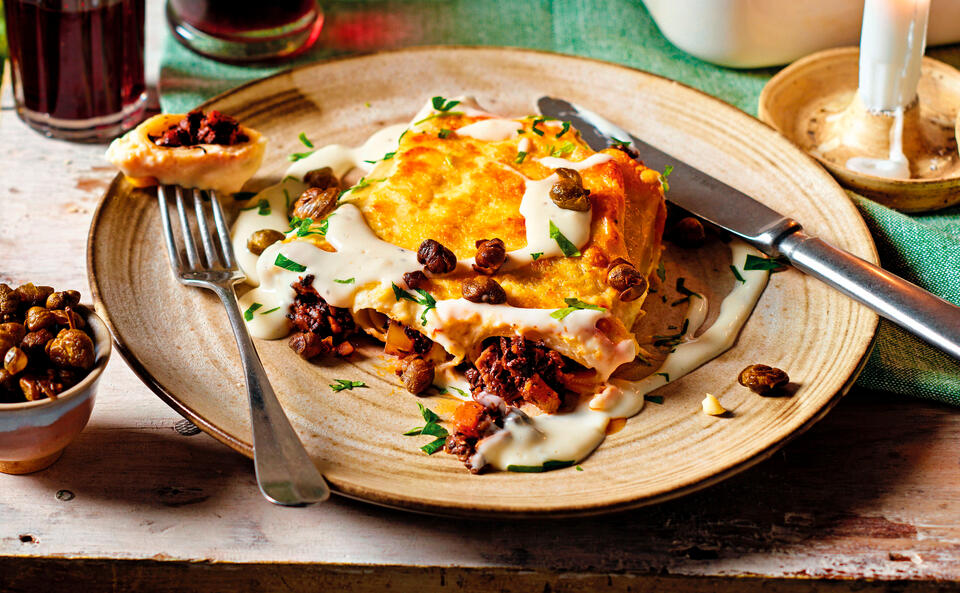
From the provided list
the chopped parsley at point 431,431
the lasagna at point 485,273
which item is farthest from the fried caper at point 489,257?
the chopped parsley at point 431,431

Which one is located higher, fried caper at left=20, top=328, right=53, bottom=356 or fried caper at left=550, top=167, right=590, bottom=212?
fried caper at left=550, top=167, right=590, bottom=212

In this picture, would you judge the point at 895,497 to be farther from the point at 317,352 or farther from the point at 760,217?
the point at 317,352

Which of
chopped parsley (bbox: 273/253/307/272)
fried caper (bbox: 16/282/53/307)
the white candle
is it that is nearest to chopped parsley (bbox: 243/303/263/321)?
chopped parsley (bbox: 273/253/307/272)

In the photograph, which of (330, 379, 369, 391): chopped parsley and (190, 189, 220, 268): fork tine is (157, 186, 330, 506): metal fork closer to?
(190, 189, 220, 268): fork tine

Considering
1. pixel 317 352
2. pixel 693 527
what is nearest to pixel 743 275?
pixel 693 527

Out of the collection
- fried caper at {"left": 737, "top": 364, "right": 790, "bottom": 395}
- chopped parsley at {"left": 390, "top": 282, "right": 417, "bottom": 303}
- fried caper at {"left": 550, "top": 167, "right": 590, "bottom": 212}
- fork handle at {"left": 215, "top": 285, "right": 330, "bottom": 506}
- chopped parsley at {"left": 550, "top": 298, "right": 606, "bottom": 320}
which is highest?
fried caper at {"left": 550, "top": 167, "right": 590, "bottom": 212}

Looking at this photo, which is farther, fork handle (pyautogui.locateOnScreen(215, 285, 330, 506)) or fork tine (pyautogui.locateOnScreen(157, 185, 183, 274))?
fork tine (pyautogui.locateOnScreen(157, 185, 183, 274))
